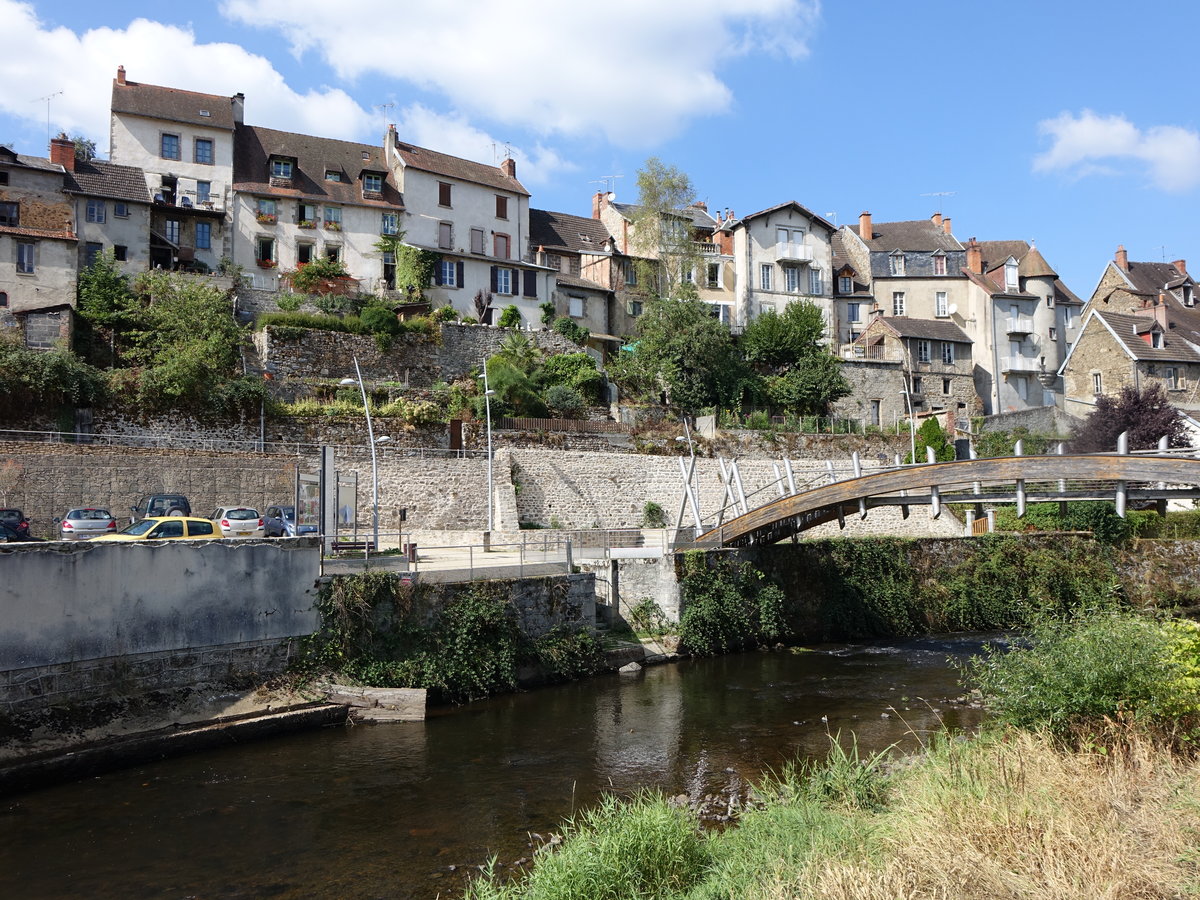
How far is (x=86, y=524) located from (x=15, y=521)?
1597 millimetres

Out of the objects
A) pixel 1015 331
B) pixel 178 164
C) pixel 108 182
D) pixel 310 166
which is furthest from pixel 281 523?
pixel 1015 331

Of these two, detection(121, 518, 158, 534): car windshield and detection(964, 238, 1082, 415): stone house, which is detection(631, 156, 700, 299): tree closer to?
detection(964, 238, 1082, 415): stone house

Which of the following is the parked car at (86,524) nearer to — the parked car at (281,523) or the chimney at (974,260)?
the parked car at (281,523)

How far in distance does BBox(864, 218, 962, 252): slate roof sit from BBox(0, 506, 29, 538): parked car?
5142 cm

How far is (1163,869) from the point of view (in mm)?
7859

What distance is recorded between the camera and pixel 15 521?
76.6 ft

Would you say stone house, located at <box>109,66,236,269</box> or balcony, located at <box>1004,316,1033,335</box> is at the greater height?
stone house, located at <box>109,66,236,269</box>

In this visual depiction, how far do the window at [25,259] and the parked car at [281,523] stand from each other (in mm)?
17092

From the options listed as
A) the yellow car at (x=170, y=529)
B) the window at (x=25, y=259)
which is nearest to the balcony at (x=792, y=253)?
the window at (x=25, y=259)

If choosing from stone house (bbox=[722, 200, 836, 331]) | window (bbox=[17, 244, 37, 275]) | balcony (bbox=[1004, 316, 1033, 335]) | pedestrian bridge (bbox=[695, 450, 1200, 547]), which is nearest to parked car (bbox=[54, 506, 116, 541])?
pedestrian bridge (bbox=[695, 450, 1200, 547])

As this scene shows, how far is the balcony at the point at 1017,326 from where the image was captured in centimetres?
5769

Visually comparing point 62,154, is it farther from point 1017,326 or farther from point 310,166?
point 1017,326

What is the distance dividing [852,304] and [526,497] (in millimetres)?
32408

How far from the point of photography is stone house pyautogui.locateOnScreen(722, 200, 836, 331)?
2163 inches
